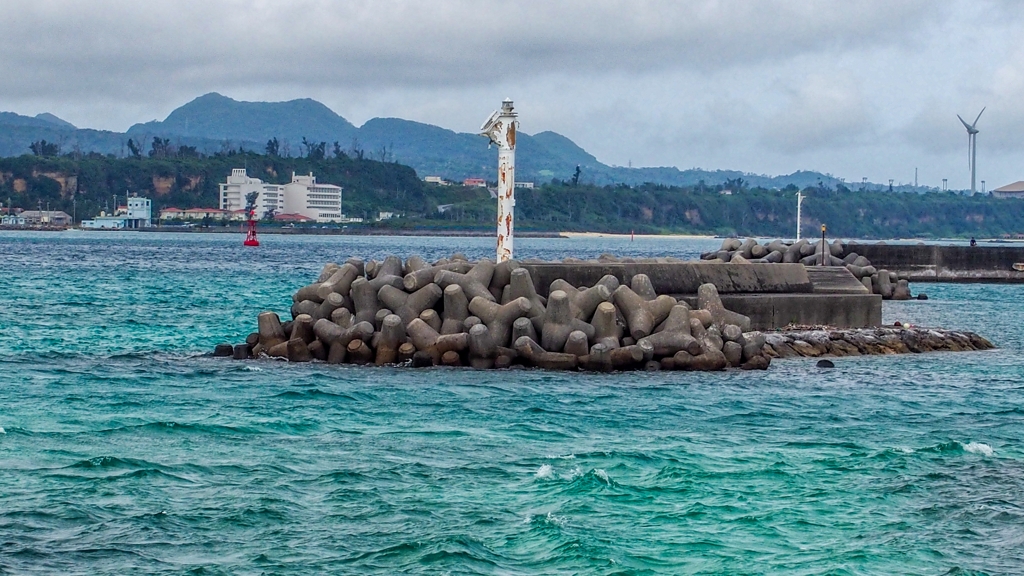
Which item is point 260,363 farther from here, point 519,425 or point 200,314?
point 200,314

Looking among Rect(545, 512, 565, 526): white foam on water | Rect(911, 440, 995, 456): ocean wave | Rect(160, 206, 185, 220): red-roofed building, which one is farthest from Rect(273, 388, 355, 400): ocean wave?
Rect(160, 206, 185, 220): red-roofed building

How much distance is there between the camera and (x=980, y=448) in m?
13.2

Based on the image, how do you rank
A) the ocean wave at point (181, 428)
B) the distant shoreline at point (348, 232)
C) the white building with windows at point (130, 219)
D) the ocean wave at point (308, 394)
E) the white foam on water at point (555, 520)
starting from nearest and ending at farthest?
the white foam on water at point (555, 520)
the ocean wave at point (181, 428)
the ocean wave at point (308, 394)
the distant shoreline at point (348, 232)
the white building with windows at point (130, 219)

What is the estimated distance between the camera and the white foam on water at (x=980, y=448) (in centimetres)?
1303

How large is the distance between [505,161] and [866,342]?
21.6ft

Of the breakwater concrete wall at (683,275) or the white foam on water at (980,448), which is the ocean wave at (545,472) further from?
the breakwater concrete wall at (683,275)

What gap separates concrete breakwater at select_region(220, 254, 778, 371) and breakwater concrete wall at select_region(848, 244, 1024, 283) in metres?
30.0

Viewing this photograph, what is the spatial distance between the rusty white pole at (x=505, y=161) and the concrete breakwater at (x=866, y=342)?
15.3 feet

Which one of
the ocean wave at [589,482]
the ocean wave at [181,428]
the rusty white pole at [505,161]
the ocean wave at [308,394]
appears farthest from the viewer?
the rusty white pole at [505,161]

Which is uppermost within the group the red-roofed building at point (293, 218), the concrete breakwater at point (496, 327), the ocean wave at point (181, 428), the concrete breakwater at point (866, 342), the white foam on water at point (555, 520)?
the red-roofed building at point (293, 218)

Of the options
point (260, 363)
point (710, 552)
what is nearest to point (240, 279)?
point (260, 363)

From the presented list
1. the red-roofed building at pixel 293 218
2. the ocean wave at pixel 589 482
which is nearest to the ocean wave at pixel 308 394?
the ocean wave at pixel 589 482

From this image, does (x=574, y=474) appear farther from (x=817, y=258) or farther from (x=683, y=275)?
(x=817, y=258)

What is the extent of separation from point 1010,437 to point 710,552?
5.87 metres
